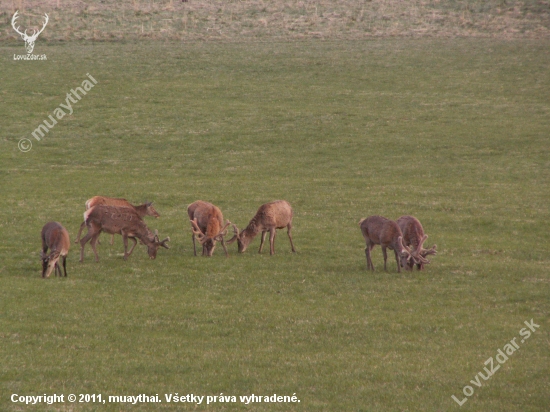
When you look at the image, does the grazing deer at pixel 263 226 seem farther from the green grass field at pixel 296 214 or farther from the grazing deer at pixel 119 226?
the grazing deer at pixel 119 226

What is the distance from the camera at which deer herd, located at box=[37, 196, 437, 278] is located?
19.3m

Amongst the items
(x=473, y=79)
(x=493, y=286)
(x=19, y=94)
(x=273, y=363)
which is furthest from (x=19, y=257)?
(x=473, y=79)

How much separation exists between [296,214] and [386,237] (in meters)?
8.07

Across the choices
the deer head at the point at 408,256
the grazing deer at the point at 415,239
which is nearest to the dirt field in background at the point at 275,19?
the grazing deer at the point at 415,239

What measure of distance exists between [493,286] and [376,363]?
6445 millimetres

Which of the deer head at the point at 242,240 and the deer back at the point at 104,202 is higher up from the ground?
the deer back at the point at 104,202

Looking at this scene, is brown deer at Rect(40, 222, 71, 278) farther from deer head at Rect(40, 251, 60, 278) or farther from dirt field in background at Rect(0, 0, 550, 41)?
dirt field in background at Rect(0, 0, 550, 41)

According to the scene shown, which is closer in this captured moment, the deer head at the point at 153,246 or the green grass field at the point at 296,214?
the green grass field at the point at 296,214

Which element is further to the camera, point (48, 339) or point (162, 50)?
point (162, 50)

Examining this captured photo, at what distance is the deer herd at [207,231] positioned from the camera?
760 inches

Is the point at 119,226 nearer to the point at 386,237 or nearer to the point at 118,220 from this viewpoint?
the point at 118,220

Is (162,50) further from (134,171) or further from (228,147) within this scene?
(134,171)

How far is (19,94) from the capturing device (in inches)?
1907

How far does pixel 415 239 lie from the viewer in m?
20.6
